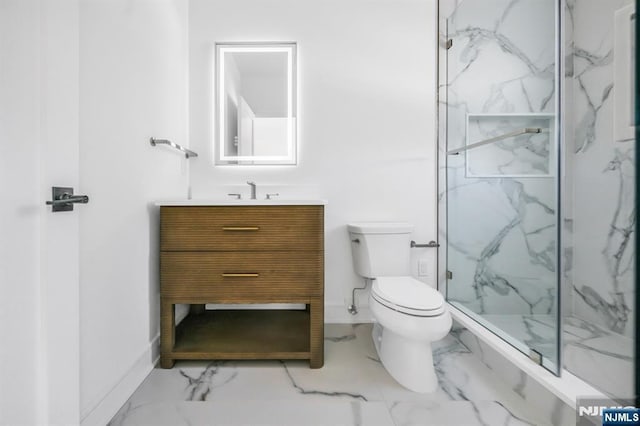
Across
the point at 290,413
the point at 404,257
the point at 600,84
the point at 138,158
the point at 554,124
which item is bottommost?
the point at 290,413

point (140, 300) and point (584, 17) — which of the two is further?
point (584, 17)

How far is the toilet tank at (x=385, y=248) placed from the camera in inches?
71.5

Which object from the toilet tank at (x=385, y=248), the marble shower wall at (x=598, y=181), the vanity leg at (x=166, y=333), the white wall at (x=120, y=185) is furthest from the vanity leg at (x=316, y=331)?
the marble shower wall at (x=598, y=181)

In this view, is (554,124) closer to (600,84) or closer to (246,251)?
(600,84)

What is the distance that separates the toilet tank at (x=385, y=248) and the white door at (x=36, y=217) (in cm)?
140

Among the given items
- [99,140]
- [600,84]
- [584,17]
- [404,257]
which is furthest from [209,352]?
[584,17]

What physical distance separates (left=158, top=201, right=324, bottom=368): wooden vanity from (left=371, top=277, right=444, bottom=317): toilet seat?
1.03 feet

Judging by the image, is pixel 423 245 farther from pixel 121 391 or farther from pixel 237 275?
pixel 121 391

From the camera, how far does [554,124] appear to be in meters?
1.23

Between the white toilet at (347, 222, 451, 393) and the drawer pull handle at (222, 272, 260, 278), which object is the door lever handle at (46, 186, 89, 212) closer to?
the drawer pull handle at (222, 272, 260, 278)

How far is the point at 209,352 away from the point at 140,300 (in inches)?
16.6

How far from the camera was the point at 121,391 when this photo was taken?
1236 millimetres

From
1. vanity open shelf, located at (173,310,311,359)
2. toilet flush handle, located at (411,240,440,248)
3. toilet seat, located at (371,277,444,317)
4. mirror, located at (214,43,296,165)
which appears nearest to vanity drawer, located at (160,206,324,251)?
toilet seat, located at (371,277,444,317)

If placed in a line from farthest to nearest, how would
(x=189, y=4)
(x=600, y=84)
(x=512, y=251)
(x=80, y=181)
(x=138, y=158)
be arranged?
1. (x=189, y=4)
2. (x=600, y=84)
3. (x=512, y=251)
4. (x=138, y=158)
5. (x=80, y=181)
